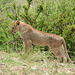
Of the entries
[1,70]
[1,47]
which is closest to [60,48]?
[1,47]

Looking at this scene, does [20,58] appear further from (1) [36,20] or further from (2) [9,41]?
(1) [36,20]

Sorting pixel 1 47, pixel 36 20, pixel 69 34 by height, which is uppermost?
pixel 36 20

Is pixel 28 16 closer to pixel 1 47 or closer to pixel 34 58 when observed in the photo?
pixel 1 47

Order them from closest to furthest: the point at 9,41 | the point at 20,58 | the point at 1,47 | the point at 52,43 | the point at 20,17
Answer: the point at 20,58, the point at 52,43, the point at 1,47, the point at 9,41, the point at 20,17

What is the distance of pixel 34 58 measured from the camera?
573 centimetres

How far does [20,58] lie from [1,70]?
5.75 ft

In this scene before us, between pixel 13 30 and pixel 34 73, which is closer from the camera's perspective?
pixel 34 73

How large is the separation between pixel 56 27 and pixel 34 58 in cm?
411

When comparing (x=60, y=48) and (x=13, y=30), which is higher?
(x=13, y=30)

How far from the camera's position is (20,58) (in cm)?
557

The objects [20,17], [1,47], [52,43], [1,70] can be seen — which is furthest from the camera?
[20,17]

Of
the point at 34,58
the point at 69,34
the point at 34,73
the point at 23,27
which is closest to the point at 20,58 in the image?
the point at 34,58

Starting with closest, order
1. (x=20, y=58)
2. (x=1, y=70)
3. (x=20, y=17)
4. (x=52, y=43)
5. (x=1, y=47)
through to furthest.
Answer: (x=1, y=70) → (x=20, y=58) → (x=52, y=43) → (x=1, y=47) → (x=20, y=17)

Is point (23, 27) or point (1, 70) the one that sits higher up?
point (23, 27)
